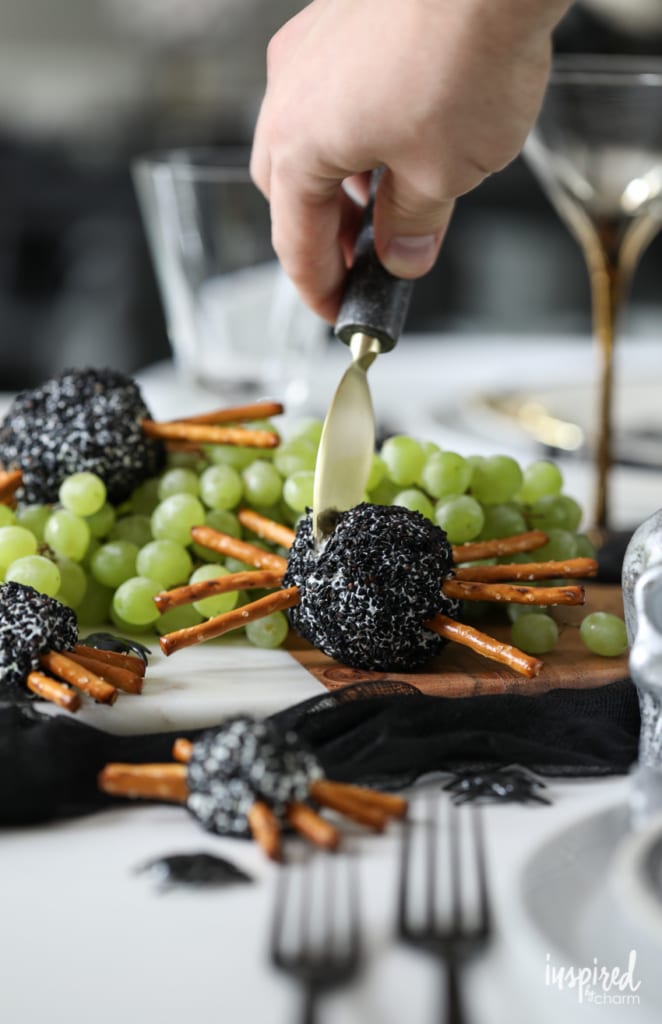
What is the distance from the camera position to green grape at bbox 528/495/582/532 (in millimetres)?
703

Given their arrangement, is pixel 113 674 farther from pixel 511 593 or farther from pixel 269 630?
pixel 511 593

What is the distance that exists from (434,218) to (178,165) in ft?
1.84

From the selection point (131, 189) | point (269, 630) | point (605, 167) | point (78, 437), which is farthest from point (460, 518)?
point (131, 189)

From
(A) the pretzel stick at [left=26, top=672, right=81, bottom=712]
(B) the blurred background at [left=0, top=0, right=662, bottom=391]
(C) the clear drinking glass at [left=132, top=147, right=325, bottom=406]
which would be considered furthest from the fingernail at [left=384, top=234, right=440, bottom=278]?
(B) the blurred background at [left=0, top=0, right=662, bottom=391]

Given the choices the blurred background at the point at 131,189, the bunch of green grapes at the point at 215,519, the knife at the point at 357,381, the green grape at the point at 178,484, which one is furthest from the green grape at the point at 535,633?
the blurred background at the point at 131,189

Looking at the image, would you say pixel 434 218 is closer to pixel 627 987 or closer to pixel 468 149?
pixel 468 149

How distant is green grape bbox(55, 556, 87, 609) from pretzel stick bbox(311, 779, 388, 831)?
253 mm

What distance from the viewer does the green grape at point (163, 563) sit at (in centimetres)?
64

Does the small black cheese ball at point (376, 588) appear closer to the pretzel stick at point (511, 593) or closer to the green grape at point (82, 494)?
the pretzel stick at point (511, 593)

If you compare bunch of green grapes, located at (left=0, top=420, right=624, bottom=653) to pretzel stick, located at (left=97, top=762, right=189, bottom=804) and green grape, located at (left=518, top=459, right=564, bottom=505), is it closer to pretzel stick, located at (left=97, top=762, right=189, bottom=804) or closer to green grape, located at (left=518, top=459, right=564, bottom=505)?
green grape, located at (left=518, top=459, right=564, bottom=505)

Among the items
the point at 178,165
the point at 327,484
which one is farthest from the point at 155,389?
the point at 327,484

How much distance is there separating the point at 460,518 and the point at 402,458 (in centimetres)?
6

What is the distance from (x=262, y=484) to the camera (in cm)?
68

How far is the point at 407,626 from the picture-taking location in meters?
0.56
